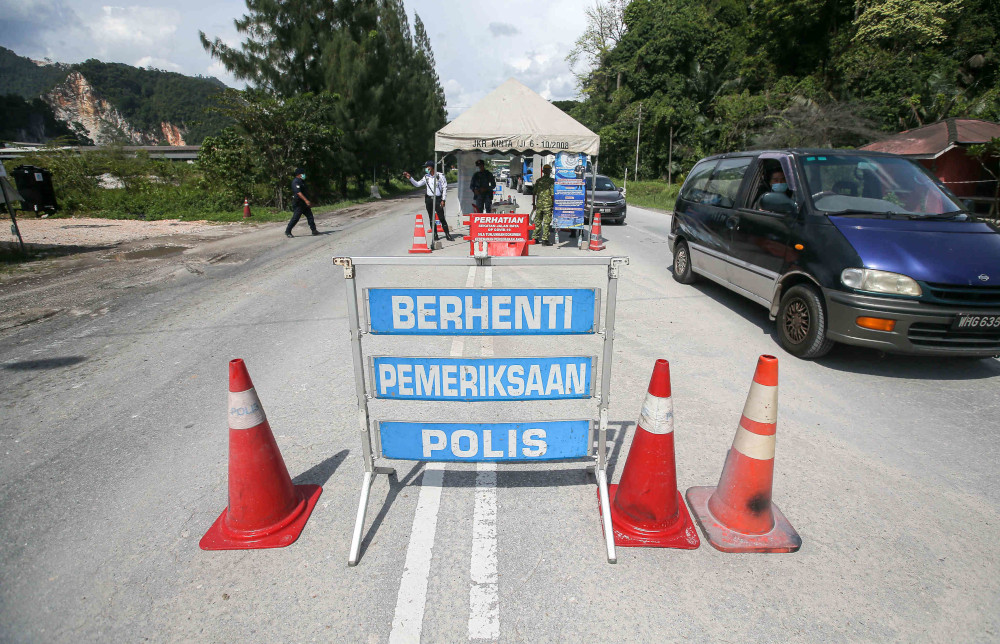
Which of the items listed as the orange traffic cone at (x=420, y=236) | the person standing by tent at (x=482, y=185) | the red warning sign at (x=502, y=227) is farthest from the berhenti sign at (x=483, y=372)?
the person standing by tent at (x=482, y=185)

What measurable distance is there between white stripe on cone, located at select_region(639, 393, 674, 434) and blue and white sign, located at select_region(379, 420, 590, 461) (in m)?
0.34

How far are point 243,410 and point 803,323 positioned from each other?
5.10 meters

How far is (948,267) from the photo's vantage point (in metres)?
4.41

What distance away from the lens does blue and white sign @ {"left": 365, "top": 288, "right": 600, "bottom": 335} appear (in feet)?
8.68

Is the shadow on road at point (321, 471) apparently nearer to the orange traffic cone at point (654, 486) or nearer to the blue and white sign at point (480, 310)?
the blue and white sign at point (480, 310)

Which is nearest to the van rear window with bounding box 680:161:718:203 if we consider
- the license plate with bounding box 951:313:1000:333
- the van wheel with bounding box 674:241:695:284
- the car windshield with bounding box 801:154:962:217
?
the van wheel with bounding box 674:241:695:284

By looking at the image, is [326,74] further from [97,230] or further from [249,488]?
[249,488]

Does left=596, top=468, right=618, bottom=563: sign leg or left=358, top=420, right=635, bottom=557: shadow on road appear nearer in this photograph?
left=596, top=468, right=618, bottom=563: sign leg

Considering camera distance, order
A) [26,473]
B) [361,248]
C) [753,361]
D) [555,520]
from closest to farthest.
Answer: [555,520], [26,473], [753,361], [361,248]

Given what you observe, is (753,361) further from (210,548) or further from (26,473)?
(26,473)

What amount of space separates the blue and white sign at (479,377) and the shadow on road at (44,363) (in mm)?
4429

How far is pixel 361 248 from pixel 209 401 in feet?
29.1

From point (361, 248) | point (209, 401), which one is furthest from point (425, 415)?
point (361, 248)

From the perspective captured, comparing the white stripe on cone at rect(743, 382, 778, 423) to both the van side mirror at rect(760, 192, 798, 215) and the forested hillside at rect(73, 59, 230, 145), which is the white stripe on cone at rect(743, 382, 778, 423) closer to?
the van side mirror at rect(760, 192, 798, 215)
